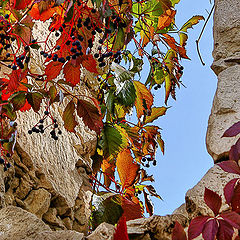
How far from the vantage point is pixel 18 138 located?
1476mm

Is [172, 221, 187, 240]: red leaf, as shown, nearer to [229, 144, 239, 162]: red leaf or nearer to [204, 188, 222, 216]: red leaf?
[204, 188, 222, 216]: red leaf

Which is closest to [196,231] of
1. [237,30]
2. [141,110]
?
[237,30]

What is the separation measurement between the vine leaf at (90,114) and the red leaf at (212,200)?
496 mm

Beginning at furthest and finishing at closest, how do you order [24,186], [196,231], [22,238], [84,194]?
1. [84,194]
2. [24,186]
3. [22,238]
4. [196,231]

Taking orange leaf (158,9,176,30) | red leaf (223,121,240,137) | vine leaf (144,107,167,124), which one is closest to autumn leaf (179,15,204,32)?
orange leaf (158,9,176,30)

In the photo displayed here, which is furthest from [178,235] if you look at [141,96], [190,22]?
[190,22]

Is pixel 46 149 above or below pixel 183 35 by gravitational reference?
below

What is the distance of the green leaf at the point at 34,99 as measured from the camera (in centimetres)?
119

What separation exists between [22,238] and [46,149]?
789mm

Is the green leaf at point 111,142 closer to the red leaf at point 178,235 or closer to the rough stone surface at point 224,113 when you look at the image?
the rough stone surface at point 224,113

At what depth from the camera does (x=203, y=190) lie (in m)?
0.91

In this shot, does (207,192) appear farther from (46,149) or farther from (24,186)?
(46,149)

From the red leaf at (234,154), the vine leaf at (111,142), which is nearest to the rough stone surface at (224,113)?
the red leaf at (234,154)

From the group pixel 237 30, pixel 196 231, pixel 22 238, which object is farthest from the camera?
pixel 237 30
